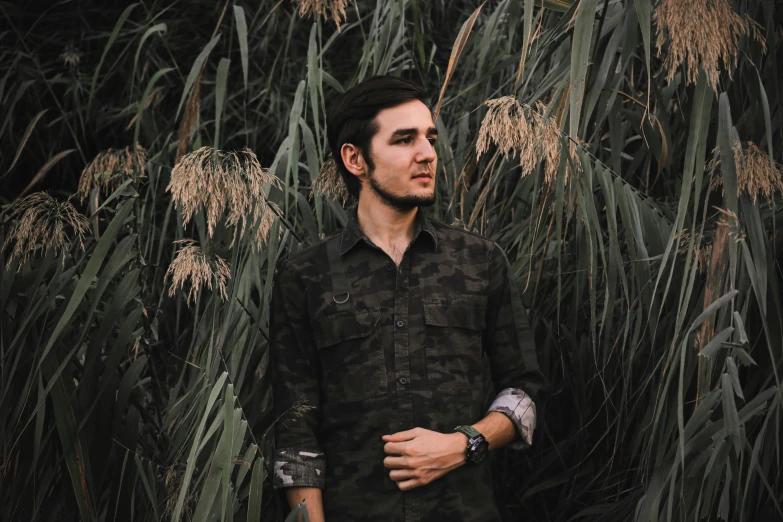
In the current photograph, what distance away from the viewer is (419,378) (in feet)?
5.40

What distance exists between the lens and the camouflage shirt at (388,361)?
1626mm

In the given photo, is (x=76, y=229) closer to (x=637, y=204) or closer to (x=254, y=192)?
(x=254, y=192)

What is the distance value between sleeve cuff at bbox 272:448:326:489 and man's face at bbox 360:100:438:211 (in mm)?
465

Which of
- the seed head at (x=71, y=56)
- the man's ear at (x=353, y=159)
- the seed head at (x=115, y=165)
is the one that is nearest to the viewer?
the man's ear at (x=353, y=159)

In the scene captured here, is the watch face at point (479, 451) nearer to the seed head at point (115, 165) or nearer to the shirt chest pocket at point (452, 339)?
the shirt chest pocket at point (452, 339)

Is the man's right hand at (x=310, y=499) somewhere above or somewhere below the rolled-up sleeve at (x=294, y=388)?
below

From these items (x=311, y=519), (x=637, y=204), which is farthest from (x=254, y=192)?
(x=637, y=204)

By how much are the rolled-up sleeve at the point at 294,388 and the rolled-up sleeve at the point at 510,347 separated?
0.32m

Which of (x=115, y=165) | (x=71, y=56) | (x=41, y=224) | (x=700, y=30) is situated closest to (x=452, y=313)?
(x=700, y=30)

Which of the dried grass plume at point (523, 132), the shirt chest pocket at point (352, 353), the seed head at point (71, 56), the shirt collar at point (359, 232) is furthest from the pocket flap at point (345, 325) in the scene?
the seed head at point (71, 56)

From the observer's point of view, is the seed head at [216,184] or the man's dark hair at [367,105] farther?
the man's dark hair at [367,105]

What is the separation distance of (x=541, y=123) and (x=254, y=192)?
494mm

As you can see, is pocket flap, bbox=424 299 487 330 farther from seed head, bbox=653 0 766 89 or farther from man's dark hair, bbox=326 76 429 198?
seed head, bbox=653 0 766 89

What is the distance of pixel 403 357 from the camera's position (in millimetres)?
1651
